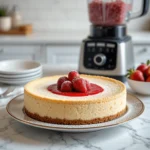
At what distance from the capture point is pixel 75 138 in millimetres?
947

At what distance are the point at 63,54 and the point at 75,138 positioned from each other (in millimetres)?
1744

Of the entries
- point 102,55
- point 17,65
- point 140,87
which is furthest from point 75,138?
point 17,65

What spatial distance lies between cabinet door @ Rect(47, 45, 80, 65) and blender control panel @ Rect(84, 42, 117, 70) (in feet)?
3.63

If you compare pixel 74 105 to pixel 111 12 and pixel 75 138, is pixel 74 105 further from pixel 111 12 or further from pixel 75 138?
pixel 111 12

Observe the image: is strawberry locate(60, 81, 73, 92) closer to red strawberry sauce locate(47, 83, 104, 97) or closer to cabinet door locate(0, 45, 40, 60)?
red strawberry sauce locate(47, 83, 104, 97)

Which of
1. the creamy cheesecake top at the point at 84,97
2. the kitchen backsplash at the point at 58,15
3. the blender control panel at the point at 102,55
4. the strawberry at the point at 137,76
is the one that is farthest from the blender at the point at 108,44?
the kitchen backsplash at the point at 58,15

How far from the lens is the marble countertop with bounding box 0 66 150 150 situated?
894 millimetres

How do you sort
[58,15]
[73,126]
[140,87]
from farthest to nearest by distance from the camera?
[58,15], [140,87], [73,126]

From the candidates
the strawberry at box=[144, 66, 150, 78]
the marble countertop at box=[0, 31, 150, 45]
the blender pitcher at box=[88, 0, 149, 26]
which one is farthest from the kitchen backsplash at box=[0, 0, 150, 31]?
the strawberry at box=[144, 66, 150, 78]

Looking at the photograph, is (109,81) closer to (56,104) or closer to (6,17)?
(56,104)

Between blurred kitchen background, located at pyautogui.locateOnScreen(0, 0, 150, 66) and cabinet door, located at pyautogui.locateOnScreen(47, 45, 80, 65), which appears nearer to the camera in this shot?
cabinet door, located at pyautogui.locateOnScreen(47, 45, 80, 65)

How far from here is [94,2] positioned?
166 centimetres

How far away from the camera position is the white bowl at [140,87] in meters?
1.27

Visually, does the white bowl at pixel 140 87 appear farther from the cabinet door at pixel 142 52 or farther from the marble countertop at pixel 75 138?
the cabinet door at pixel 142 52
